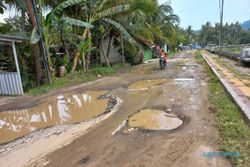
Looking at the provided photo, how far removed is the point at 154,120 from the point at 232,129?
1667mm

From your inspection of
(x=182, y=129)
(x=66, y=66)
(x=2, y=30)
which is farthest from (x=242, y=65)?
(x=2, y=30)

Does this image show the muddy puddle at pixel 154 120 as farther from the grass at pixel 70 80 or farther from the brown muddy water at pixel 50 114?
the grass at pixel 70 80

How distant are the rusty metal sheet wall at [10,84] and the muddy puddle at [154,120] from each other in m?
6.23

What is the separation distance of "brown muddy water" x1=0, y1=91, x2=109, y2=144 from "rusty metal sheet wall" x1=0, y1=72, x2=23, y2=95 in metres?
2.18

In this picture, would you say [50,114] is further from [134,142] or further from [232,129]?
[232,129]

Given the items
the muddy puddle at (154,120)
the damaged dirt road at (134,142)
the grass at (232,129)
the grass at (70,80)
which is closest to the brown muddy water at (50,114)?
the damaged dirt road at (134,142)

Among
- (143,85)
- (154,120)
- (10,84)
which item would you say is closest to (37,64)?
(10,84)

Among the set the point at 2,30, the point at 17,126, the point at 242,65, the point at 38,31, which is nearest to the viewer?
the point at 17,126

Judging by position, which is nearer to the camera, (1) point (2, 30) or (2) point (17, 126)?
(2) point (17, 126)

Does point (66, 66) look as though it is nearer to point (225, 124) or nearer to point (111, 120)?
point (111, 120)

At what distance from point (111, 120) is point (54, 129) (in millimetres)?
1351

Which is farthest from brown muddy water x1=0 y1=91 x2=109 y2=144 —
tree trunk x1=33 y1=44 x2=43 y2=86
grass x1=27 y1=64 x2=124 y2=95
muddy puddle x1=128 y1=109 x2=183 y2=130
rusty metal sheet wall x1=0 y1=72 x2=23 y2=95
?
tree trunk x1=33 y1=44 x2=43 y2=86

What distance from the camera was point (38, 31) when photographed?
1012cm

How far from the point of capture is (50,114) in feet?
20.7
